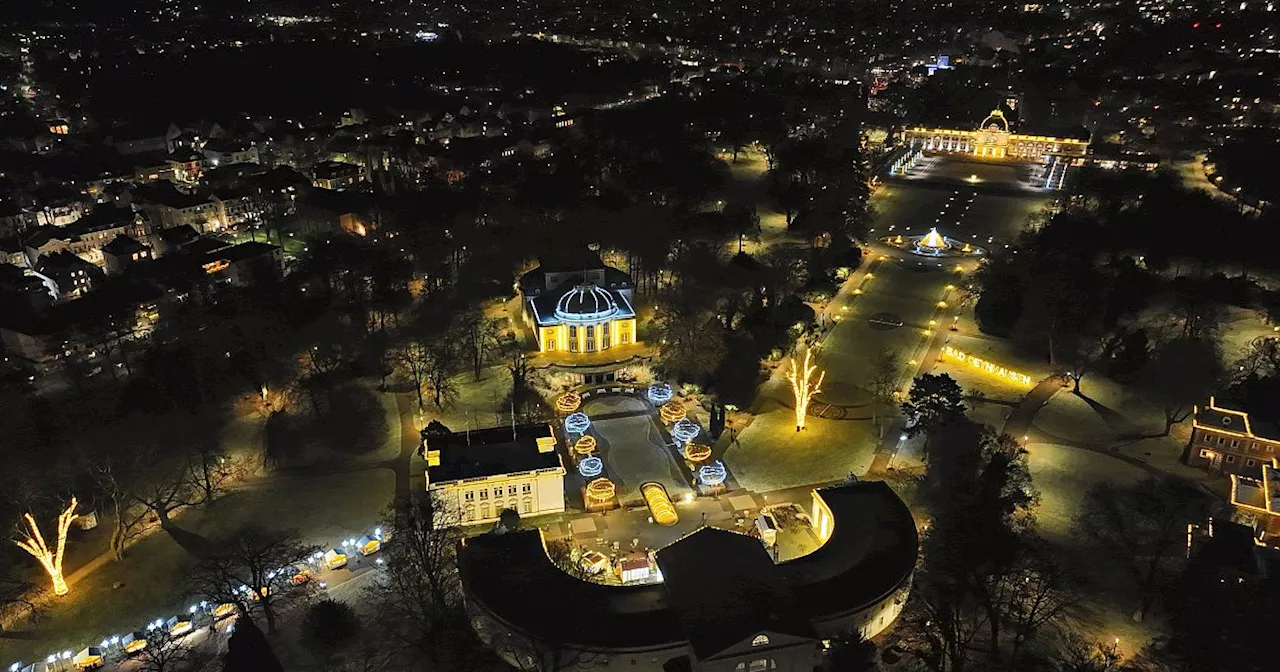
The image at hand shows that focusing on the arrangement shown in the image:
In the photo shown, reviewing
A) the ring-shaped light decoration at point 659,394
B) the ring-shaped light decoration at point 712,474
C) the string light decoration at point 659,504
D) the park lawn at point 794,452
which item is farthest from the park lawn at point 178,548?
the park lawn at point 794,452

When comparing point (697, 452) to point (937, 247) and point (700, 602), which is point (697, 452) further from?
point (937, 247)

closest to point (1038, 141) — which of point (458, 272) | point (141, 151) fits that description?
point (458, 272)

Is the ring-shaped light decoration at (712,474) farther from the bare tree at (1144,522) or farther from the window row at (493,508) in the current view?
the bare tree at (1144,522)

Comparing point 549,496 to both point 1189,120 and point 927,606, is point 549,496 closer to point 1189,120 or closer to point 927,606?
point 927,606

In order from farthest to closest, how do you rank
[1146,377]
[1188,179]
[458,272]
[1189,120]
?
[1189,120] < [1188,179] < [458,272] < [1146,377]

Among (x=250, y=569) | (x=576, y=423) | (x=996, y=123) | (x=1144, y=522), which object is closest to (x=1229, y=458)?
(x=1144, y=522)

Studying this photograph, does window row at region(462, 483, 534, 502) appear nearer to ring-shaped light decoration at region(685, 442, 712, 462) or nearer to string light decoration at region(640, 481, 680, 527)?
string light decoration at region(640, 481, 680, 527)
